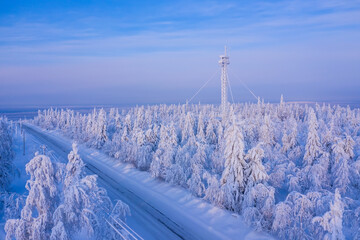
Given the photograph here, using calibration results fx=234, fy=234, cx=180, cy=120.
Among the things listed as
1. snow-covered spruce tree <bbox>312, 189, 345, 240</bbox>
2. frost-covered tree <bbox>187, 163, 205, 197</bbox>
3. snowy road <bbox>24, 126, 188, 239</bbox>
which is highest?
snow-covered spruce tree <bbox>312, 189, 345, 240</bbox>

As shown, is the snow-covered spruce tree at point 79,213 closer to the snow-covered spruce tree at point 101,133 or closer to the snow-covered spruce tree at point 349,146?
the snow-covered spruce tree at point 349,146

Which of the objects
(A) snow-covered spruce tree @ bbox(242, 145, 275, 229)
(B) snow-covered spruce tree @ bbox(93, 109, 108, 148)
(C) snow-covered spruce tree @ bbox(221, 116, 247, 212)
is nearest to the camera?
(A) snow-covered spruce tree @ bbox(242, 145, 275, 229)

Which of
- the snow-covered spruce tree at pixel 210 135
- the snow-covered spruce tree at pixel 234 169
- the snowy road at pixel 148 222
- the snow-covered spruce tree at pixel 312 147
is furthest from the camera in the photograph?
the snow-covered spruce tree at pixel 210 135

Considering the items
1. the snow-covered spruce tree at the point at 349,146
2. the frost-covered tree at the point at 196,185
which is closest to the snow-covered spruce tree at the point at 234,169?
the frost-covered tree at the point at 196,185

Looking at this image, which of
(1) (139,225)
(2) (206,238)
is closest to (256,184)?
(2) (206,238)

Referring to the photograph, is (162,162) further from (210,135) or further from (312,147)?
(312,147)

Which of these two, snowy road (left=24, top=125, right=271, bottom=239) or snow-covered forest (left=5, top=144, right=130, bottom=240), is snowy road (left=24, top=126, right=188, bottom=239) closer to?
snowy road (left=24, top=125, right=271, bottom=239)

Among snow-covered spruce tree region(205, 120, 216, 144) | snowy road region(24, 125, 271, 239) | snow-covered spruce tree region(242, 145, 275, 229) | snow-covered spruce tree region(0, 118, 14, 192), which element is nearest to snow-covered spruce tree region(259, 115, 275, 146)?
snow-covered spruce tree region(205, 120, 216, 144)
